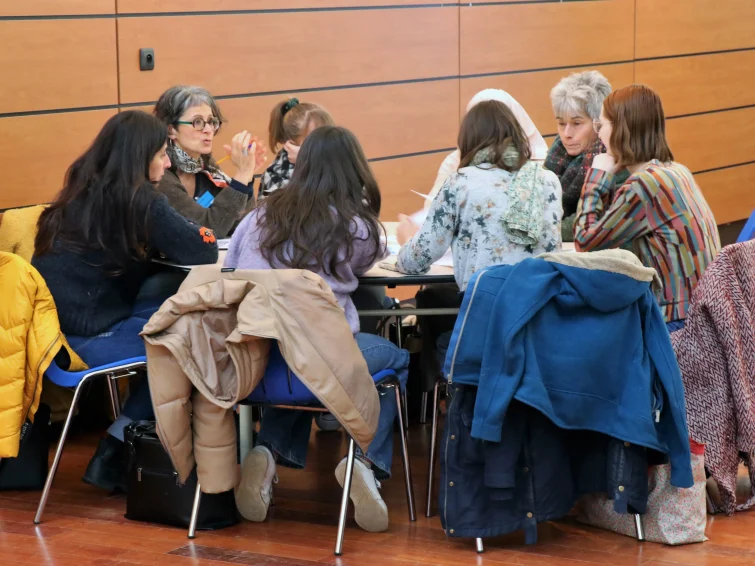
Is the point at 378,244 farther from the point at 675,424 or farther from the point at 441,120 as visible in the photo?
the point at 441,120

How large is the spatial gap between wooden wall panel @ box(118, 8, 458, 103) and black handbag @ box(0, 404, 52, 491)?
5.10 feet

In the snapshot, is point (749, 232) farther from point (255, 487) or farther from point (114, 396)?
point (114, 396)

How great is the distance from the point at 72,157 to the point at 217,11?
0.94 meters

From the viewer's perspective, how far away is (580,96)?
409cm

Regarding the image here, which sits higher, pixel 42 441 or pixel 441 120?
pixel 441 120

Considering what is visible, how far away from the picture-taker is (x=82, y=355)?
3072 mm

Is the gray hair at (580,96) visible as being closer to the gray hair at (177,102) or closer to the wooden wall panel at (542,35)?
the gray hair at (177,102)

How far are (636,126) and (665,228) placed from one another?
1.09 ft

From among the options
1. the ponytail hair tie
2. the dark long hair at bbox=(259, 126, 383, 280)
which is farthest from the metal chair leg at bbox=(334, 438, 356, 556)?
the ponytail hair tie

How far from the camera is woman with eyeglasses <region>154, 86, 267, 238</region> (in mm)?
3664

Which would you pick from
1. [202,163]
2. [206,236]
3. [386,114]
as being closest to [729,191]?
[386,114]

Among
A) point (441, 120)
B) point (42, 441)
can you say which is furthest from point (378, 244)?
point (441, 120)

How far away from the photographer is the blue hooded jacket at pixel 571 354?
259cm

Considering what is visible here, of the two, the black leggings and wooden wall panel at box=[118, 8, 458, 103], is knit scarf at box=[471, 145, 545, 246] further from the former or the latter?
wooden wall panel at box=[118, 8, 458, 103]
